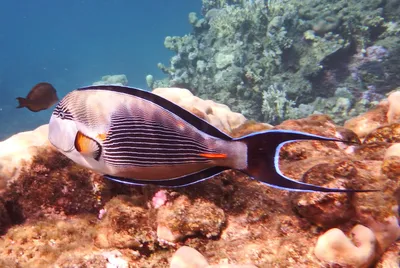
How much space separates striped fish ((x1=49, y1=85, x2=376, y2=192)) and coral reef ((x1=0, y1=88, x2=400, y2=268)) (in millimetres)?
368

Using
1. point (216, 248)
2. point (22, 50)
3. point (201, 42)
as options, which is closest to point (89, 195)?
point (216, 248)

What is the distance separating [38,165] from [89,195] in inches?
15.2

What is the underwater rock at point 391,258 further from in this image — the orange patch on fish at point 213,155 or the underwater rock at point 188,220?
the orange patch on fish at point 213,155

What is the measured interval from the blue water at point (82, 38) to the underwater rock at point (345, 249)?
37.3m

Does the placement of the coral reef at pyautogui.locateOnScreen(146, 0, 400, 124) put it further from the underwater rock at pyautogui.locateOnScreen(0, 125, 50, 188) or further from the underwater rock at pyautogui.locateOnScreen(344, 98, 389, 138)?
the underwater rock at pyautogui.locateOnScreen(0, 125, 50, 188)

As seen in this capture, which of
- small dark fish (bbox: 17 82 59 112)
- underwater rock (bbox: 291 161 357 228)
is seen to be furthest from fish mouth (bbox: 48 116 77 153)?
small dark fish (bbox: 17 82 59 112)

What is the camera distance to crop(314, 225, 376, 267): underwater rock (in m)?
1.40

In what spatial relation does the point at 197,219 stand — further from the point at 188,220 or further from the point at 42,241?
the point at 42,241

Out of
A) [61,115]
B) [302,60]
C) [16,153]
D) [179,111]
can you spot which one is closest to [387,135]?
[179,111]

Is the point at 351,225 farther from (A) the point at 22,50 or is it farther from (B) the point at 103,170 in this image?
(A) the point at 22,50

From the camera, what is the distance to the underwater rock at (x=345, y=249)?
1.40m

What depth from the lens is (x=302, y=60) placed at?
384 inches

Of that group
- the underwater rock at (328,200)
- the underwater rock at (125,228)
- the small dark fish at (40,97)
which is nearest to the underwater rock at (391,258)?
the underwater rock at (328,200)

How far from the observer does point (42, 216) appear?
1925mm
